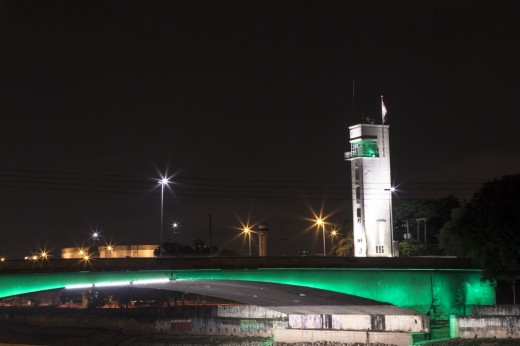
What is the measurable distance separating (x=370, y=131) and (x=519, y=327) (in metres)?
74.2

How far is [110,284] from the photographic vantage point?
71.8 m

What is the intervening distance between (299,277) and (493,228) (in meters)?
18.9

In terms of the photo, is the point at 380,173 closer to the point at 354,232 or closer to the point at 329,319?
the point at 354,232

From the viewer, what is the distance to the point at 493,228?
8300 cm

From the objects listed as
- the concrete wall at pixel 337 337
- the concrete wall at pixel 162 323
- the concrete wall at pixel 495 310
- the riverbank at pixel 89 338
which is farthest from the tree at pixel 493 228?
the riverbank at pixel 89 338

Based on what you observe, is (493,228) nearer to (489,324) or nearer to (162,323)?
(489,324)

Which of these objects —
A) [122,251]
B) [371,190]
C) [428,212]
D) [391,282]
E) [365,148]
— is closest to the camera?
[391,282]

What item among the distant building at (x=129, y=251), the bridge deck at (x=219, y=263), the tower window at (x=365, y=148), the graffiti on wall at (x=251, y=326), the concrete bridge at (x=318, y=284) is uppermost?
the tower window at (x=365, y=148)

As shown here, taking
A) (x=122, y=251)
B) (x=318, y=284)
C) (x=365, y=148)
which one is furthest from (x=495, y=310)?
(x=122, y=251)

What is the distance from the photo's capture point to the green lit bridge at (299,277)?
70.2 meters

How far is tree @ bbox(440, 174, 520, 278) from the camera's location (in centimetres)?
8188

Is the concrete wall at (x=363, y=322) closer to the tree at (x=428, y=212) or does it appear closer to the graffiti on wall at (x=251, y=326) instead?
the graffiti on wall at (x=251, y=326)

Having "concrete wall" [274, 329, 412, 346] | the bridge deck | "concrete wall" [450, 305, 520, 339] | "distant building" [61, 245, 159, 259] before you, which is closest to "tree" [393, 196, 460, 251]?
"distant building" [61, 245, 159, 259]

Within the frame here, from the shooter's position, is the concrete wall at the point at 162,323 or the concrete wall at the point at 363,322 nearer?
the concrete wall at the point at 363,322
